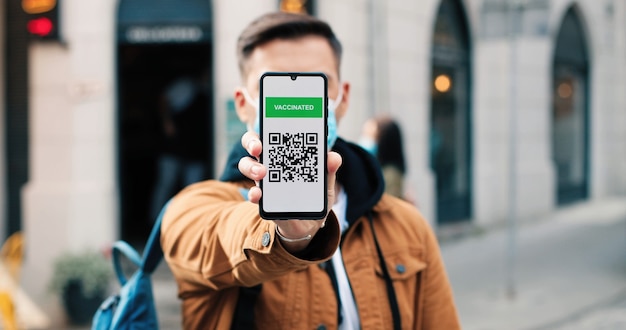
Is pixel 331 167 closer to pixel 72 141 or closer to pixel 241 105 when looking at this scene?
pixel 241 105

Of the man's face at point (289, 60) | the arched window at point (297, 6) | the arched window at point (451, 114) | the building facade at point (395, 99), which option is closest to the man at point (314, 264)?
the man's face at point (289, 60)

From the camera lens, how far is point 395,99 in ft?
35.7

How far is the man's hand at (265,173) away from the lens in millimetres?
1412

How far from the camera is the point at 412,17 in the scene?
11.3m

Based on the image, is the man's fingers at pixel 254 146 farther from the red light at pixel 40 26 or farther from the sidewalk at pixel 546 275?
the red light at pixel 40 26

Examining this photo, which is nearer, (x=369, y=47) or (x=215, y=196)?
(x=215, y=196)

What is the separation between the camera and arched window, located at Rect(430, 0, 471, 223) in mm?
12273

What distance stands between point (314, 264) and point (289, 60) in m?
0.57


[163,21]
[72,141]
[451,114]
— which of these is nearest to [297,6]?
[163,21]

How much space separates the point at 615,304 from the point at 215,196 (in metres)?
7.08

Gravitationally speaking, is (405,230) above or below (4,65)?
below

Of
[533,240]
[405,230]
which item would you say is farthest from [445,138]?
[405,230]

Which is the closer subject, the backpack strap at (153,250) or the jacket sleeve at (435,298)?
the backpack strap at (153,250)

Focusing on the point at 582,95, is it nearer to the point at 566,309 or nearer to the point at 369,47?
the point at 369,47
